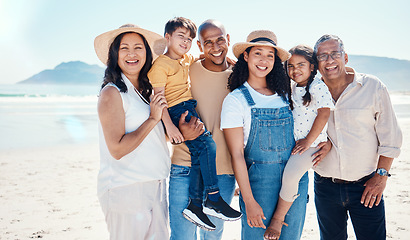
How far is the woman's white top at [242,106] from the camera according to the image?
7.27ft

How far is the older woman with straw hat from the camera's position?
212cm

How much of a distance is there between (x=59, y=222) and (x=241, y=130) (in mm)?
3571

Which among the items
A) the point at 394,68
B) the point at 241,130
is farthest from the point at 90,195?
the point at 394,68

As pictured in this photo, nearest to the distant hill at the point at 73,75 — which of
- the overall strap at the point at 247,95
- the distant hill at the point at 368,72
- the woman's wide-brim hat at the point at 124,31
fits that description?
the distant hill at the point at 368,72

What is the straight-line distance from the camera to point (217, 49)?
2.65 meters

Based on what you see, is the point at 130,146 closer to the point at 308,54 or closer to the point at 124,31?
the point at 124,31

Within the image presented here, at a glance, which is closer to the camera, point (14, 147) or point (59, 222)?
point (59, 222)

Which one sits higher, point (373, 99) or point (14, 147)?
point (373, 99)

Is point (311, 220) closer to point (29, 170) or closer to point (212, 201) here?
point (212, 201)

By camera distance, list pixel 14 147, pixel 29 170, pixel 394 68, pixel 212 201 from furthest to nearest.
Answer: pixel 394 68, pixel 14 147, pixel 29 170, pixel 212 201

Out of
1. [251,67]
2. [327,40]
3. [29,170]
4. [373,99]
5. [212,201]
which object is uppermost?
[327,40]

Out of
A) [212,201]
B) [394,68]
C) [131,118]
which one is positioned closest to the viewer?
[131,118]

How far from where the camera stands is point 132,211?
7.09 feet

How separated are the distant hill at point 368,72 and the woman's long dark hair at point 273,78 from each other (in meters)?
97.9
